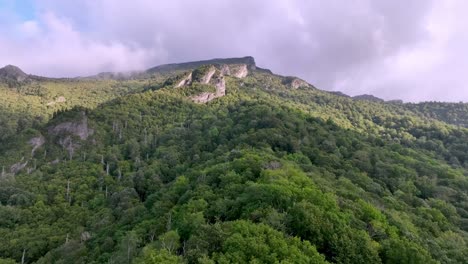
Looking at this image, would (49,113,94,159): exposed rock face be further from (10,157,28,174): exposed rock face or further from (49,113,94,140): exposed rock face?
(10,157,28,174): exposed rock face

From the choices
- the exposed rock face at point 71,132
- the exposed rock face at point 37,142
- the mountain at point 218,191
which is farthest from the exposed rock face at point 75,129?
the exposed rock face at point 37,142

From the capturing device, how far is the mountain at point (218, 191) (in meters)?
47.0

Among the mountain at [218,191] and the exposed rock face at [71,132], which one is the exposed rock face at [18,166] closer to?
the mountain at [218,191]

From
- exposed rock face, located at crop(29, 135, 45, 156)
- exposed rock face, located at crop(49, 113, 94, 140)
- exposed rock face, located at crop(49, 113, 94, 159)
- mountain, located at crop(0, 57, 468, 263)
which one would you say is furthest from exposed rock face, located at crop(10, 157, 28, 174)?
exposed rock face, located at crop(49, 113, 94, 140)

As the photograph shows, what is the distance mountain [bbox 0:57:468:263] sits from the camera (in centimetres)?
4703

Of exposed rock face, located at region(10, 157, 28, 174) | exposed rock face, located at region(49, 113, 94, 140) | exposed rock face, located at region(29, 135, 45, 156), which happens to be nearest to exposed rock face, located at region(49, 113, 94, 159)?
exposed rock face, located at region(49, 113, 94, 140)

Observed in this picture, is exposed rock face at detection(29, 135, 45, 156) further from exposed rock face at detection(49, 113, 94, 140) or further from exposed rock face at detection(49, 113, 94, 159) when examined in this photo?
exposed rock face at detection(49, 113, 94, 140)

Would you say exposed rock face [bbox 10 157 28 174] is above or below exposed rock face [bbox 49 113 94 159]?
below

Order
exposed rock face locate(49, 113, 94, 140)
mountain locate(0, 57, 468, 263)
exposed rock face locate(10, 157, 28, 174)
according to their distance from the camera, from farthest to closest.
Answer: exposed rock face locate(49, 113, 94, 140) < exposed rock face locate(10, 157, 28, 174) < mountain locate(0, 57, 468, 263)

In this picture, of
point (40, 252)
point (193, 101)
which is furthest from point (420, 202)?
point (193, 101)

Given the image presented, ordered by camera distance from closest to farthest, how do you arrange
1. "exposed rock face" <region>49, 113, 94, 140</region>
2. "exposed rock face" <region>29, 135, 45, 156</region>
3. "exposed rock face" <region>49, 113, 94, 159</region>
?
"exposed rock face" <region>29, 135, 45, 156</region> → "exposed rock face" <region>49, 113, 94, 159</region> → "exposed rock face" <region>49, 113, 94, 140</region>

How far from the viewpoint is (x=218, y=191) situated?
64.9 metres

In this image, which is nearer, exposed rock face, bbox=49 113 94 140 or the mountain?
the mountain

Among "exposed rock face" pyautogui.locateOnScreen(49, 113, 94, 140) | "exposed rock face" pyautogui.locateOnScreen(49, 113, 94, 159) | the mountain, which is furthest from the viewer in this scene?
"exposed rock face" pyautogui.locateOnScreen(49, 113, 94, 140)
